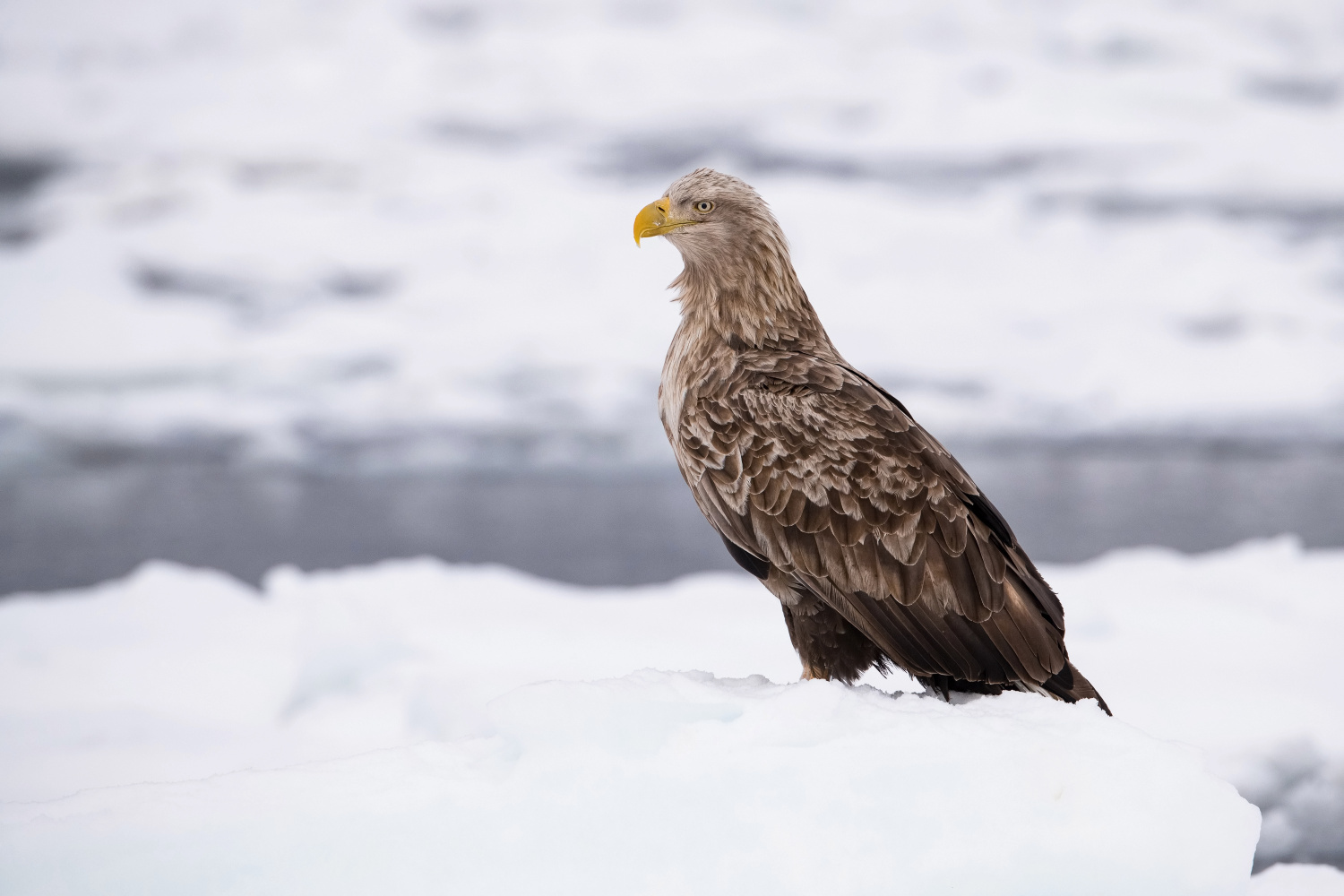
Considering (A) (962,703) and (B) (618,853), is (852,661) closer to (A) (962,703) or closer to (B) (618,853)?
(A) (962,703)

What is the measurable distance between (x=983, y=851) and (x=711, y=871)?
2.66 feet

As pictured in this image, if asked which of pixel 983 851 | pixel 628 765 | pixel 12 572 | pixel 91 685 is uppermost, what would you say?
pixel 12 572

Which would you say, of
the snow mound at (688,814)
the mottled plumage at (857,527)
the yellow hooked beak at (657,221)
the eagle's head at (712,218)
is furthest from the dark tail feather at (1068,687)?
the yellow hooked beak at (657,221)

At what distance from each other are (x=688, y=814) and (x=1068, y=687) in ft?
4.88

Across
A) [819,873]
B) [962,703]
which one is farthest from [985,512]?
[819,873]

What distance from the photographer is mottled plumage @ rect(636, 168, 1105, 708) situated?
11.5ft

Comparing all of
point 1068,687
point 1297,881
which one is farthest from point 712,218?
point 1297,881

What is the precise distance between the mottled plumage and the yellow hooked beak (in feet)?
1.64

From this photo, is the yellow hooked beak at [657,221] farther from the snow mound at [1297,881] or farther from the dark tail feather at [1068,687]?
the snow mound at [1297,881]

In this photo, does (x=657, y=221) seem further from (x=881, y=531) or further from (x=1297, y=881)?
(x=1297, y=881)

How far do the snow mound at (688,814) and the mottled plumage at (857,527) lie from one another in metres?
0.29

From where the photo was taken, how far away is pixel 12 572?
406 inches

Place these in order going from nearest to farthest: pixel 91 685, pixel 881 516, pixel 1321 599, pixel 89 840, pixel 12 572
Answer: pixel 89 840 → pixel 881 516 → pixel 91 685 → pixel 1321 599 → pixel 12 572

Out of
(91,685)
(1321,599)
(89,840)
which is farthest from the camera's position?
(1321,599)
